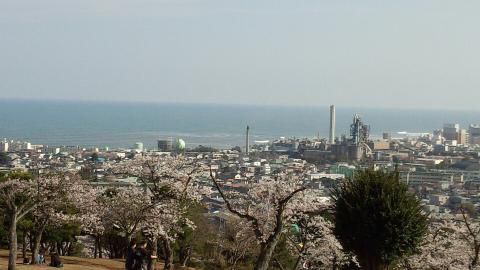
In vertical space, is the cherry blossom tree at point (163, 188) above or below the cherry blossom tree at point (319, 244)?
above

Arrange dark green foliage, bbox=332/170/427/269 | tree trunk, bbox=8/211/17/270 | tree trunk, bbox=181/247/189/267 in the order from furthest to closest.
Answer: tree trunk, bbox=181/247/189/267 < dark green foliage, bbox=332/170/427/269 < tree trunk, bbox=8/211/17/270

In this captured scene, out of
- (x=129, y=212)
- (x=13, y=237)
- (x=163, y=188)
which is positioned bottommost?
(x=13, y=237)

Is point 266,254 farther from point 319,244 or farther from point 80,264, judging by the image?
point 80,264

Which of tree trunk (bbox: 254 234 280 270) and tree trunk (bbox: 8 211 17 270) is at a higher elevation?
tree trunk (bbox: 254 234 280 270)

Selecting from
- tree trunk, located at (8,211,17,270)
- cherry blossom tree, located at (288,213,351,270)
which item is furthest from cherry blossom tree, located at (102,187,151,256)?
cherry blossom tree, located at (288,213,351,270)

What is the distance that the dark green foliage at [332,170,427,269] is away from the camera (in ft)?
52.7

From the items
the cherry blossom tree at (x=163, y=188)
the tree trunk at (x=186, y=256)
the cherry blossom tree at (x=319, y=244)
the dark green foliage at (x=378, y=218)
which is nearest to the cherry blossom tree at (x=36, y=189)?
the cherry blossom tree at (x=163, y=188)

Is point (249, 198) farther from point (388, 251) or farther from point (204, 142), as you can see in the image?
point (204, 142)

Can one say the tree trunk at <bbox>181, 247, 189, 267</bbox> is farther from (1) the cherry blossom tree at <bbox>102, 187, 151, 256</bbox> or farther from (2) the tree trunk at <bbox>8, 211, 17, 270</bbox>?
(2) the tree trunk at <bbox>8, 211, 17, 270</bbox>

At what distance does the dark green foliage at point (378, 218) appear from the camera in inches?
632

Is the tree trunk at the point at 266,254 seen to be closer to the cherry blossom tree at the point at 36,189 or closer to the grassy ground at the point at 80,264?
the cherry blossom tree at the point at 36,189

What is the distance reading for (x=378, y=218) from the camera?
16.0m

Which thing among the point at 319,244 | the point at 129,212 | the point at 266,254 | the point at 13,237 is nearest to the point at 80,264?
the point at 129,212

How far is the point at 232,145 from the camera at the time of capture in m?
139
